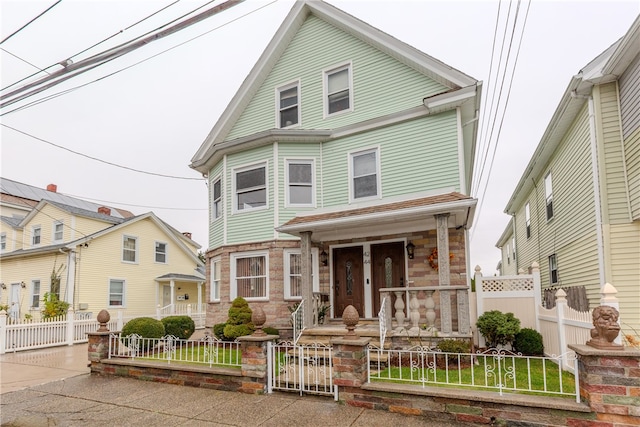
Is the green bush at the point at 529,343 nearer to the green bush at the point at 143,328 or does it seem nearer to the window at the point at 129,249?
the green bush at the point at 143,328

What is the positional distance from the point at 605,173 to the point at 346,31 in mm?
8390

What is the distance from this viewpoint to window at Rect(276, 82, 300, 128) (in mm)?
13275

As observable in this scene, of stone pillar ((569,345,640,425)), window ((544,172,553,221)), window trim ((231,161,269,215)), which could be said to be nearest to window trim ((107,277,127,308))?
window trim ((231,161,269,215))

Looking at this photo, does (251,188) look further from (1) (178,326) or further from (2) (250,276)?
(1) (178,326)

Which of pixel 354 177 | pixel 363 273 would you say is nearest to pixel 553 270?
pixel 363 273

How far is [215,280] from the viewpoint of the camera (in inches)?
526

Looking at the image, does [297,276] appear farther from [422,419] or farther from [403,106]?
[422,419]

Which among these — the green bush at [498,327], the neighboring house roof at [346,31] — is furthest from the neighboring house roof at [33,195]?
the green bush at [498,327]

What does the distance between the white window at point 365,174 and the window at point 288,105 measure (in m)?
2.69

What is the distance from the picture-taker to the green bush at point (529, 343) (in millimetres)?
8727

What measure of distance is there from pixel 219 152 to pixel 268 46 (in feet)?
13.4

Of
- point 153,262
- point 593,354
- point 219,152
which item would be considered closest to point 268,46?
point 219,152

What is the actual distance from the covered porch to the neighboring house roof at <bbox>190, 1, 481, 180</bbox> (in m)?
2.95

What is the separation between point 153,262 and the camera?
2275 cm
